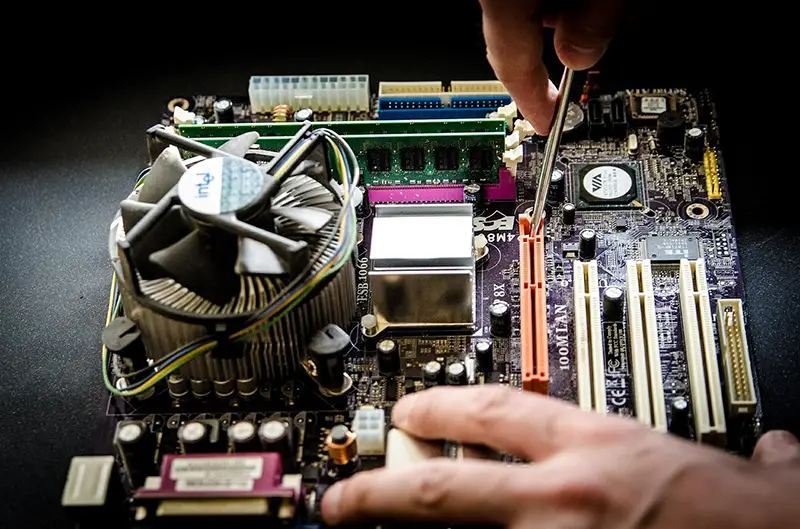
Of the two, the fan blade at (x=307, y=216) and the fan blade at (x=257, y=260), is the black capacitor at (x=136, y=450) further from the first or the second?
the fan blade at (x=307, y=216)

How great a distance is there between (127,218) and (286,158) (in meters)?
0.78

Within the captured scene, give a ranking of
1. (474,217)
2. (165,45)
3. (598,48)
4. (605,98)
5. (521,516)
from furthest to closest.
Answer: (165,45)
(605,98)
(474,217)
(598,48)
(521,516)

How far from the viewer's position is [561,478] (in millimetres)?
4098

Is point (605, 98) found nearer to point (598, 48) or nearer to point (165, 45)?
point (598, 48)

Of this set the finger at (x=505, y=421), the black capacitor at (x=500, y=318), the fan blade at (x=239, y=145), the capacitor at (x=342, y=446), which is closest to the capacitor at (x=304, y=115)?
the fan blade at (x=239, y=145)

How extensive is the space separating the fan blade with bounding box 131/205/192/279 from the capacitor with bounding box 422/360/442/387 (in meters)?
A: 1.24

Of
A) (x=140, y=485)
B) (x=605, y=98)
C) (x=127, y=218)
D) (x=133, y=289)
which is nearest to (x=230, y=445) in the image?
(x=140, y=485)

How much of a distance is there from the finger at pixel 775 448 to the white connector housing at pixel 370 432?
1.56 m

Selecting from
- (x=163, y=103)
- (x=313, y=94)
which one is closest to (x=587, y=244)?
(x=313, y=94)

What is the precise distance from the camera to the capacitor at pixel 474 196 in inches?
241

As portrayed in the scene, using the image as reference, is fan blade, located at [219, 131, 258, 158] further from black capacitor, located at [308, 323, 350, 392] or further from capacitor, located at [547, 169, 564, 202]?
capacitor, located at [547, 169, 564, 202]

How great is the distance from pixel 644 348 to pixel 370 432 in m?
1.34

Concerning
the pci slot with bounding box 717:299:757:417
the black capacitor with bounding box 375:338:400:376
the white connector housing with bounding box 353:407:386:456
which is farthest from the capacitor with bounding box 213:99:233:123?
the pci slot with bounding box 717:299:757:417

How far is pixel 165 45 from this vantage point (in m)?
7.45
